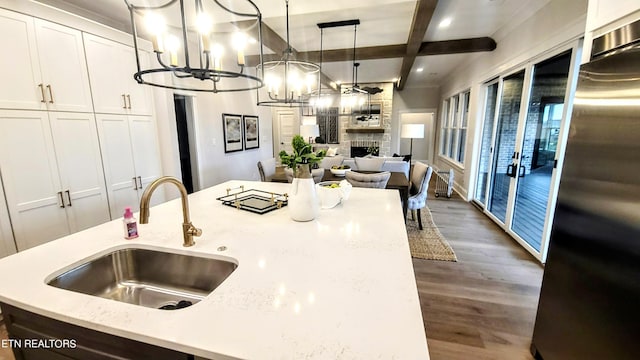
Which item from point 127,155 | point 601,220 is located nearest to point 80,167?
point 127,155

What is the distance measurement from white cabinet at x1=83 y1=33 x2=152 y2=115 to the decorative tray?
1813mm

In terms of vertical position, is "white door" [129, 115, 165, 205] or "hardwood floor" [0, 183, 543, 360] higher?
"white door" [129, 115, 165, 205]

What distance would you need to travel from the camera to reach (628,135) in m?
1.08

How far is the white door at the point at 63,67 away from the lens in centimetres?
221

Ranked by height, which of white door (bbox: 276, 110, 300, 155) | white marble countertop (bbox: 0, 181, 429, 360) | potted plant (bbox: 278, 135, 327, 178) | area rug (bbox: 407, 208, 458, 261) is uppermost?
white door (bbox: 276, 110, 300, 155)

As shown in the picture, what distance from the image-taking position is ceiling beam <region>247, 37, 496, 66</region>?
168 inches

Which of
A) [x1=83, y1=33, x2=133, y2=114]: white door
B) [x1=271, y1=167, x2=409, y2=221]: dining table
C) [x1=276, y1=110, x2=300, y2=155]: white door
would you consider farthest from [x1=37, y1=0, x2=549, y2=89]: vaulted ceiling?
[x1=276, y1=110, x2=300, y2=155]: white door

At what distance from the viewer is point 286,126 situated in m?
9.22

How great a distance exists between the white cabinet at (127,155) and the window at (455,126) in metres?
5.72

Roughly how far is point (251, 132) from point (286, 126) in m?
3.35

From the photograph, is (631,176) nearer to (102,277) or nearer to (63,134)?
(102,277)

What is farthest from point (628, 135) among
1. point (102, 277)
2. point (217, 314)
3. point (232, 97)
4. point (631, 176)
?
point (232, 97)

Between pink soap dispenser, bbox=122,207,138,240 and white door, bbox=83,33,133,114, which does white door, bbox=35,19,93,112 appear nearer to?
white door, bbox=83,33,133,114

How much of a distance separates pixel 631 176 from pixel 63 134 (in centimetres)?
379
